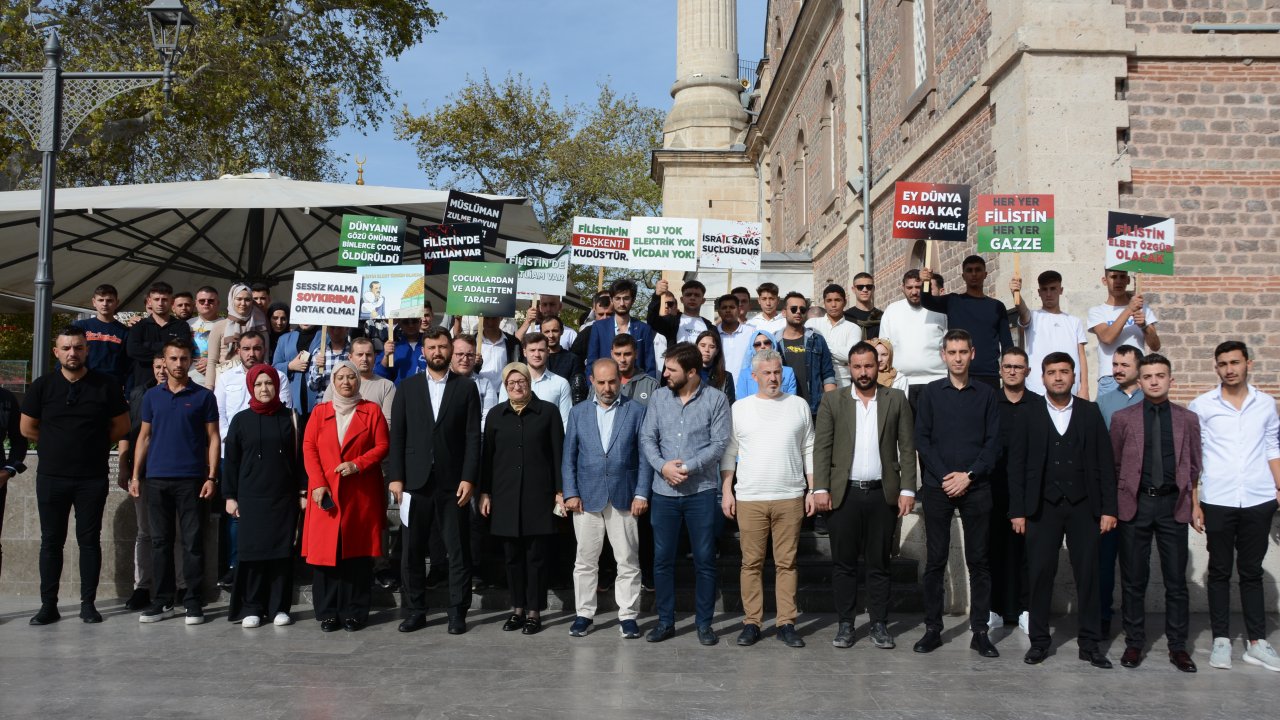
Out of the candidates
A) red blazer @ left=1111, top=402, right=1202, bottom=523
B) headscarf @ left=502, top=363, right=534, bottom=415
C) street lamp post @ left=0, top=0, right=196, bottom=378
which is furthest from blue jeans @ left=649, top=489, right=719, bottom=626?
street lamp post @ left=0, top=0, right=196, bottom=378

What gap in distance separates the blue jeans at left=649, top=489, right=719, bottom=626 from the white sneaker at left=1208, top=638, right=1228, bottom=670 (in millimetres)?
3129

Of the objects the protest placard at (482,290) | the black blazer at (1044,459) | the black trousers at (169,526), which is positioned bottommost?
the black trousers at (169,526)

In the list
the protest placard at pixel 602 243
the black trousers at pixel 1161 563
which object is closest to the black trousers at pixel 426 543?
the protest placard at pixel 602 243

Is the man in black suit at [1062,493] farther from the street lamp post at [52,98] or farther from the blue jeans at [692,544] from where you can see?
the street lamp post at [52,98]

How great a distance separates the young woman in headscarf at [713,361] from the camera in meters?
8.09

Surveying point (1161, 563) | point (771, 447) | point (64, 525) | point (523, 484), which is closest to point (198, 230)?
point (64, 525)

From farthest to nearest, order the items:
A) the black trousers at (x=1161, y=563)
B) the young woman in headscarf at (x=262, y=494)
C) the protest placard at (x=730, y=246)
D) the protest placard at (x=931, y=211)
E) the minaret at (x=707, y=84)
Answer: the minaret at (x=707, y=84)
the protest placard at (x=730, y=246)
the protest placard at (x=931, y=211)
the young woman in headscarf at (x=262, y=494)
the black trousers at (x=1161, y=563)

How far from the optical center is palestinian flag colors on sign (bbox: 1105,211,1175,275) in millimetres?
8695

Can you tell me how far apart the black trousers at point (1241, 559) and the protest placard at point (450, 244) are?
267 inches

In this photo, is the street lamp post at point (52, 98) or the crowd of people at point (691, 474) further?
the street lamp post at point (52, 98)

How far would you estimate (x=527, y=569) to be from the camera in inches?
295

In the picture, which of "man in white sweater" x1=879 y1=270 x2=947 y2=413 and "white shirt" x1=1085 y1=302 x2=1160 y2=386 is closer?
"white shirt" x1=1085 y1=302 x2=1160 y2=386

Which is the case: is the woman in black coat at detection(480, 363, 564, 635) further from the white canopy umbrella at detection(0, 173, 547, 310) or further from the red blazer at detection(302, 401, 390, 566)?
the white canopy umbrella at detection(0, 173, 547, 310)

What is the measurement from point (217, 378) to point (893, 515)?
5570mm
